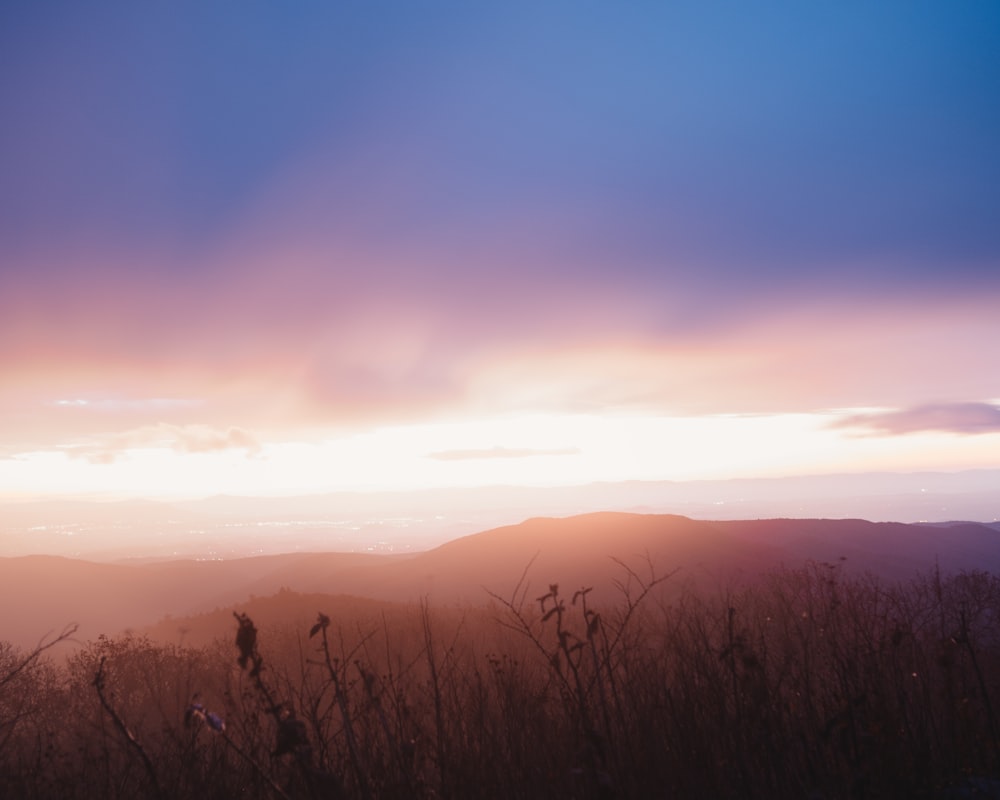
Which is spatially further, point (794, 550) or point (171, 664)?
point (794, 550)

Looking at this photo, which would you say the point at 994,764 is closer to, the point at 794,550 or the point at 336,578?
the point at 794,550

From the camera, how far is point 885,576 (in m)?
109

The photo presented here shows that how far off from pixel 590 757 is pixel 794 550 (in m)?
141

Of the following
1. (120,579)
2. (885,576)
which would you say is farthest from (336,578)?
(885,576)

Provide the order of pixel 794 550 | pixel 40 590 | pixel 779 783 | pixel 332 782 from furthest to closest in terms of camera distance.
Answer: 1. pixel 40 590
2. pixel 794 550
3. pixel 779 783
4. pixel 332 782

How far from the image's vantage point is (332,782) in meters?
3.16

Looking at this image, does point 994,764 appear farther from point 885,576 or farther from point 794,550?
point 794,550

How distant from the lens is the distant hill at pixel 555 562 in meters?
120

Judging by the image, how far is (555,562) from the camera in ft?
418

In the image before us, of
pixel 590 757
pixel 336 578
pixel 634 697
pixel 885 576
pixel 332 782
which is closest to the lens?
pixel 332 782

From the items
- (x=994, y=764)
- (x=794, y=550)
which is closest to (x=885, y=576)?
(x=794, y=550)

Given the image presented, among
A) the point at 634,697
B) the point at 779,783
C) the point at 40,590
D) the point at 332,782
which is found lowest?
the point at 40,590

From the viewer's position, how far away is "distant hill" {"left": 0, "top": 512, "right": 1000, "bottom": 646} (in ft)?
394

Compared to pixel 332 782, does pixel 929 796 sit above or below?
below
